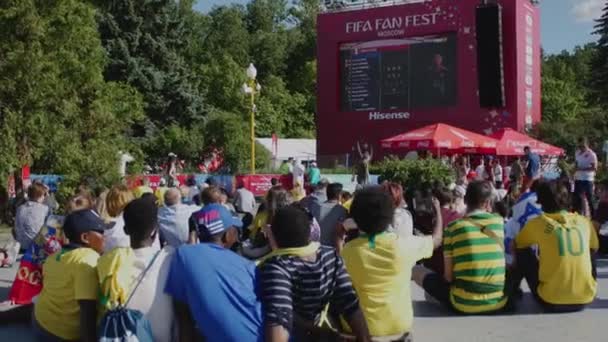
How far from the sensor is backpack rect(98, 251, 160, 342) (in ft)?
15.2

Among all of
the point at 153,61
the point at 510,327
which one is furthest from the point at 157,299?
the point at 153,61

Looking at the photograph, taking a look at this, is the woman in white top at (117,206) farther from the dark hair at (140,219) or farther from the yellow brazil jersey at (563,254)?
the yellow brazil jersey at (563,254)

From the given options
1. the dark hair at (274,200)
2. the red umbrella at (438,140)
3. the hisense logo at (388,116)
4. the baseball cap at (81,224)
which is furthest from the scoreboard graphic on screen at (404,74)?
the baseball cap at (81,224)

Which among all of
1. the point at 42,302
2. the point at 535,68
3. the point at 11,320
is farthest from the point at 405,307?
the point at 535,68

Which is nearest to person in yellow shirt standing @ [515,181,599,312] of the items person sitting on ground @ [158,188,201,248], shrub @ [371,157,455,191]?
person sitting on ground @ [158,188,201,248]

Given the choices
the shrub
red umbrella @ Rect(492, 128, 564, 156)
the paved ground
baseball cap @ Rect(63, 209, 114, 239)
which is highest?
red umbrella @ Rect(492, 128, 564, 156)

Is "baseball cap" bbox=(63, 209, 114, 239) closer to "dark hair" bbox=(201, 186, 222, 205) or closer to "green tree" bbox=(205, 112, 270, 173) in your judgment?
"dark hair" bbox=(201, 186, 222, 205)

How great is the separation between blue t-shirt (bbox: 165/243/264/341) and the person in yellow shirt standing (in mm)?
3991

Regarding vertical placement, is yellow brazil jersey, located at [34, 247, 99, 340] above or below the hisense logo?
below

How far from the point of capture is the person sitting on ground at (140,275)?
4.72 meters

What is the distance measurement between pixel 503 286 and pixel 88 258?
4.01 meters

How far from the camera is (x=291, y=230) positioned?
182 inches

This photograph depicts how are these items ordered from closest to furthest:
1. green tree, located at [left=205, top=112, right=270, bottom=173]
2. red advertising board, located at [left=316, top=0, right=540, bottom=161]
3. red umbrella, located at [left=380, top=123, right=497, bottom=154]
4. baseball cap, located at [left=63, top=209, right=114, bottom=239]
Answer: baseball cap, located at [left=63, top=209, right=114, bottom=239] → red umbrella, located at [left=380, top=123, right=497, bottom=154] → red advertising board, located at [left=316, top=0, right=540, bottom=161] → green tree, located at [left=205, top=112, right=270, bottom=173]

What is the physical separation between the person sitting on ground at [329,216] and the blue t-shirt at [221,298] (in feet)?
15.5
